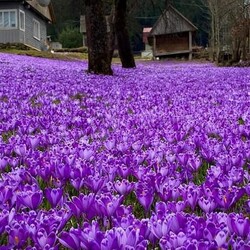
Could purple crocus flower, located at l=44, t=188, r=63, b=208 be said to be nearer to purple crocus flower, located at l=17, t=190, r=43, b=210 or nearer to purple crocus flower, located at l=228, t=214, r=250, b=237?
purple crocus flower, located at l=17, t=190, r=43, b=210

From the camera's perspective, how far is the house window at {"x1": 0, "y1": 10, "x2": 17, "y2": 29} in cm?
Answer: 4198

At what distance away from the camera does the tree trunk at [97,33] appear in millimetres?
15180

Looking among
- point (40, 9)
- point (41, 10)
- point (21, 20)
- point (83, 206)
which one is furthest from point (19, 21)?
point (83, 206)

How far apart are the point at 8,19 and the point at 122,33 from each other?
21413 millimetres

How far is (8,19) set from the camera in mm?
42219

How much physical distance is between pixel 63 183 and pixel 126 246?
116cm

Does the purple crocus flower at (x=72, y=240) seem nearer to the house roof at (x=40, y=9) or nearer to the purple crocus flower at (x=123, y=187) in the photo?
the purple crocus flower at (x=123, y=187)

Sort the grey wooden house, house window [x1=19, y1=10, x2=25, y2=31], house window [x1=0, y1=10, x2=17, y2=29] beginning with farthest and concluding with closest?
house window [x1=19, y1=10, x2=25, y2=31] → house window [x1=0, y1=10, x2=17, y2=29] → the grey wooden house

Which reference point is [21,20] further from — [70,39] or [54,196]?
[54,196]

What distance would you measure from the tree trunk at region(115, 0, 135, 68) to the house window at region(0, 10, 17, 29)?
20274 millimetres

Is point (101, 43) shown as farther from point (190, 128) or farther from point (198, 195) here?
point (198, 195)

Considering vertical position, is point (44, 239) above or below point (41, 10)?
below

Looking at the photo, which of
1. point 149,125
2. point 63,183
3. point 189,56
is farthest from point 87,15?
point 189,56

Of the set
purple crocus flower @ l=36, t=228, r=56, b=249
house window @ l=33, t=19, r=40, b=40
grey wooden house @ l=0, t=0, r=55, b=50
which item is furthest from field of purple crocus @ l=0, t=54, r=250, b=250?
house window @ l=33, t=19, r=40, b=40
